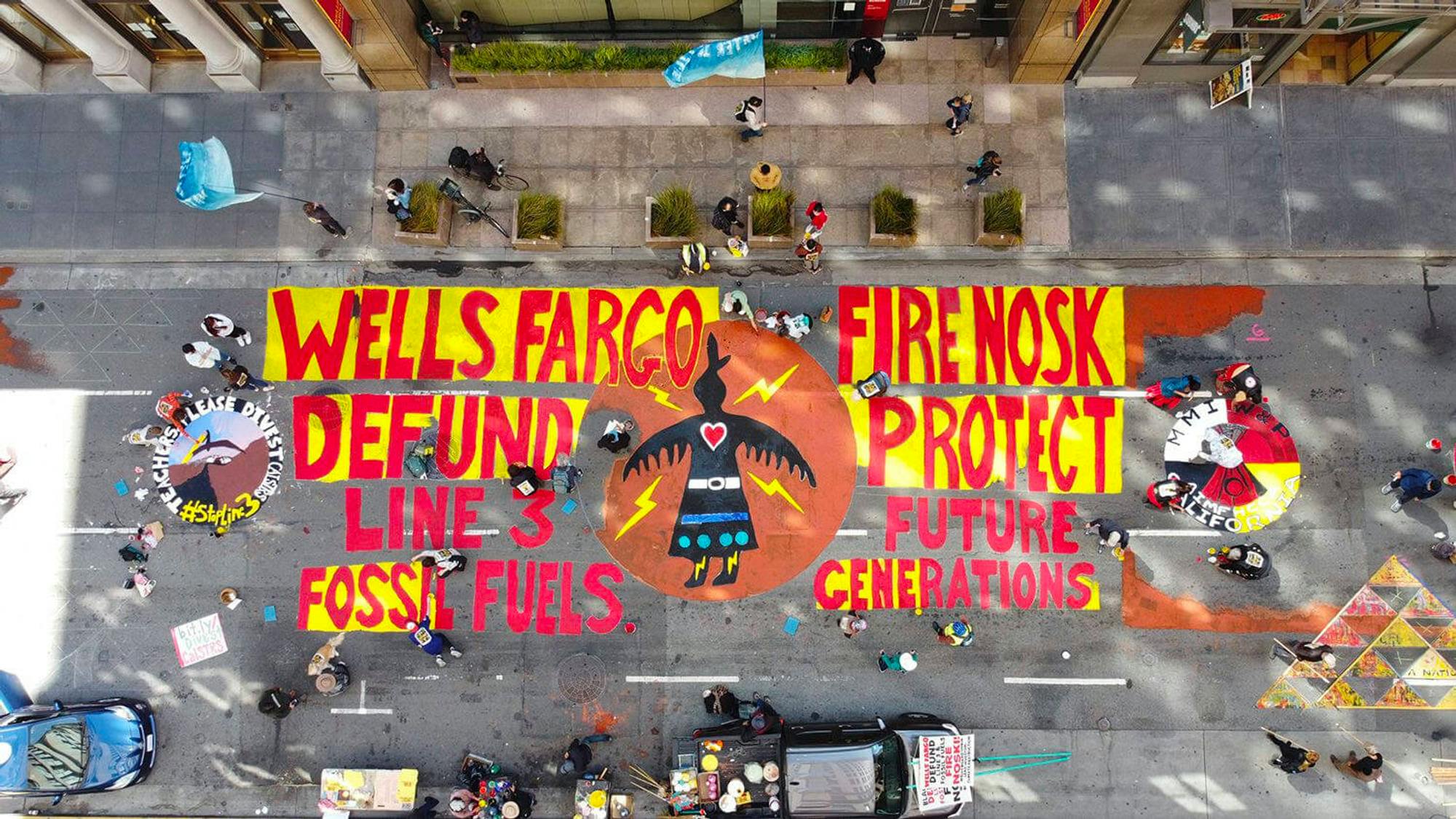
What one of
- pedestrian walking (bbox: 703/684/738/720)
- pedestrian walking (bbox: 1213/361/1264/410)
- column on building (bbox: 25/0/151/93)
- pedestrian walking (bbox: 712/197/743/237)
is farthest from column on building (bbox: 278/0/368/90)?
pedestrian walking (bbox: 1213/361/1264/410)

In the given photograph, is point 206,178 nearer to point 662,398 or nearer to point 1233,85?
point 662,398

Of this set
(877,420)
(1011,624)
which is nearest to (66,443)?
(877,420)

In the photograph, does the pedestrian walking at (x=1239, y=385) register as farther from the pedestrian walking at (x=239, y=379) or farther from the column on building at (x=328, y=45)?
the pedestrian walking at (x=239, y=379)

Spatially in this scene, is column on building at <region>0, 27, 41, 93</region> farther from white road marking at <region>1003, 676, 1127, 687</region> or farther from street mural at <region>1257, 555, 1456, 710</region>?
street mural at <region>1257, 555, 1456, 710</region>

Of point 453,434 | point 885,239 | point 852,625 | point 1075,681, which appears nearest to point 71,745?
point 453,434

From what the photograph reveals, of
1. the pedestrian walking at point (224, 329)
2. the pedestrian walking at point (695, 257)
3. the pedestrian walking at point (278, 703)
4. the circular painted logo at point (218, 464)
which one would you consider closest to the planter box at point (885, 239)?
the pedestrian walking at point (695, 257)

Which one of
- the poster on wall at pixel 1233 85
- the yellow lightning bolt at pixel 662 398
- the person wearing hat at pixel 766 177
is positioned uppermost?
the poster on wall at pixel 1233 85
